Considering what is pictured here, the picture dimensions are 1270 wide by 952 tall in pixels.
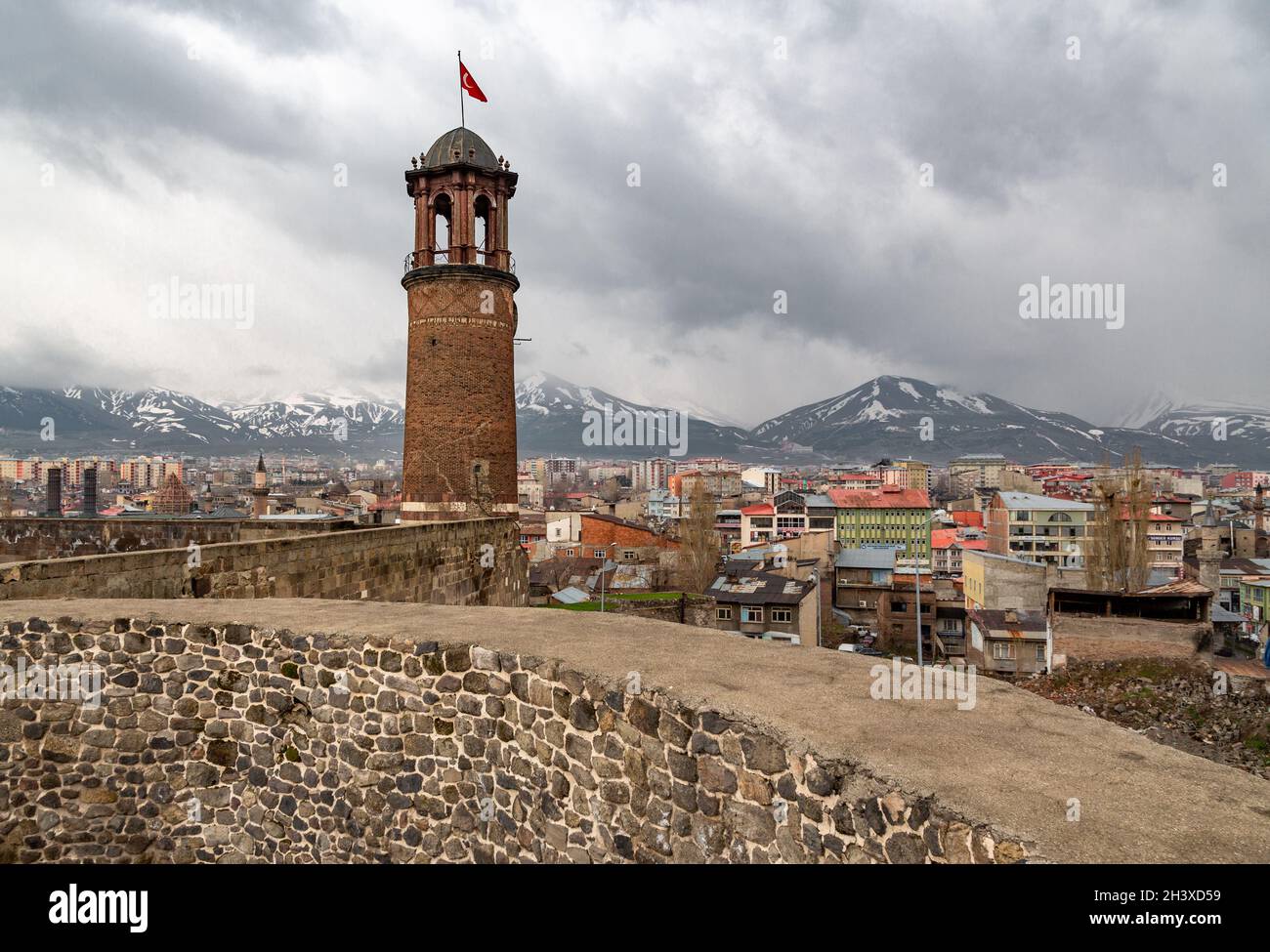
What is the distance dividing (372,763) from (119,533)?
45.3 feet

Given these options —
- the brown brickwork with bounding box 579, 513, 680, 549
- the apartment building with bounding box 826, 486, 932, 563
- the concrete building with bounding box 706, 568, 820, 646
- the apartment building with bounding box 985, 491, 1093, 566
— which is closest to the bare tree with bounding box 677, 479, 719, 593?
the brown brickwork with bounding box 579, 513, 680, 549

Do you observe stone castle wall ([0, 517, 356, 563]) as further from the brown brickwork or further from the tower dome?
the brown brickwork

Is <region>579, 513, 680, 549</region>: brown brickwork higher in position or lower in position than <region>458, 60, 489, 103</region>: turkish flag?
lower

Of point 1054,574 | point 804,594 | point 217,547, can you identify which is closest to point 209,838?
point 217,547

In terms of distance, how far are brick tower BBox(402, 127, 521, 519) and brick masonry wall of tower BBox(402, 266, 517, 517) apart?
24 mm

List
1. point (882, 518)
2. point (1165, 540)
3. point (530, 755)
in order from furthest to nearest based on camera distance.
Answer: point (882, 518)
point (1165, 540)
point (530, 755)

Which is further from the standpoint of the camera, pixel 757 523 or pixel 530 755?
pixel 757 523

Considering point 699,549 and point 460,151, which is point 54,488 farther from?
point 699,549

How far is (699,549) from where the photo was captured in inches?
Result: 2137

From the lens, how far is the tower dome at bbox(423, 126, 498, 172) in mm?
18453

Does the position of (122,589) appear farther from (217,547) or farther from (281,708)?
(281,708)

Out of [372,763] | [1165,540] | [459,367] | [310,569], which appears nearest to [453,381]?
[459,367]

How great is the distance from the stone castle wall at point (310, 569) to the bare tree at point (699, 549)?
3768 cm
